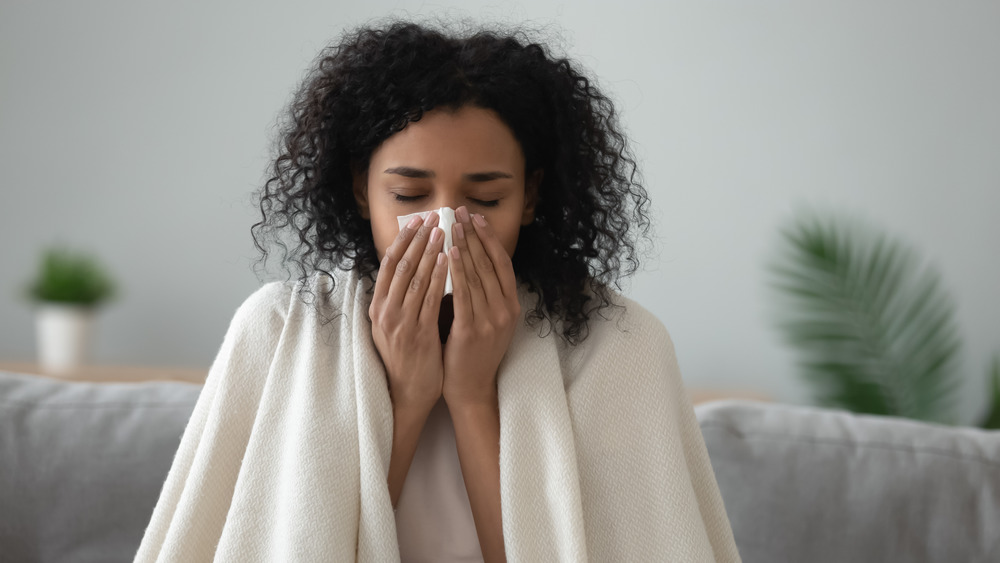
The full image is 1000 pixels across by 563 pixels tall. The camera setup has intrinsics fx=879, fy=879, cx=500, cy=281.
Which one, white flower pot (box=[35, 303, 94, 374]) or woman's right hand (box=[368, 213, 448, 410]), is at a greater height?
woman's right hand (box=[368, 213, 448, 410])

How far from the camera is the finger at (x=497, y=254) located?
98 centimetres

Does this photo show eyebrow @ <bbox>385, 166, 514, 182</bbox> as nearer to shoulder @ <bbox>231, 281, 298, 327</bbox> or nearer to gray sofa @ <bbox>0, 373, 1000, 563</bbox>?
shoulder @ <bbox>231, 281, 298, 327</bbox>

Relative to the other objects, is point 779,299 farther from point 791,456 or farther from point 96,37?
point 96,37

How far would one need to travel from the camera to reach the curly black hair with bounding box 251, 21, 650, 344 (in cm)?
101

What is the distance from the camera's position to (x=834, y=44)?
245 centimetres

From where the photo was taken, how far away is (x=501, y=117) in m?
1.02

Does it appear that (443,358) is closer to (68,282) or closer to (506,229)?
(506,229)

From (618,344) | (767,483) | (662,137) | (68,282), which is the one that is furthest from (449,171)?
(68,282)

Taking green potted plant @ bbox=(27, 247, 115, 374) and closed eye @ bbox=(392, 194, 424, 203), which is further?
green potted plant @ bbox=(27, 247, 115, 374)

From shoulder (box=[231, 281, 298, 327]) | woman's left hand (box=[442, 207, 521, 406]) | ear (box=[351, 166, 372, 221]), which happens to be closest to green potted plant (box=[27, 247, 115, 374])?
shoulder (box=[231, 281, 298, 327])

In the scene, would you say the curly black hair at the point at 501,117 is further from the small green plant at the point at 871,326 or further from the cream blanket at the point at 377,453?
the small green plant at the point at 871,326

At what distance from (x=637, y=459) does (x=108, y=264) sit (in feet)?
7.15

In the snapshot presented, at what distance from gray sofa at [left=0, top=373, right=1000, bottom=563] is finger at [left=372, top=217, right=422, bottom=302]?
25.7 inches

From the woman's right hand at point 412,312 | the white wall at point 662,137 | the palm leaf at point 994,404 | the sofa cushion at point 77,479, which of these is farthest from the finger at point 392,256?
the palm leaf at point 994,404
